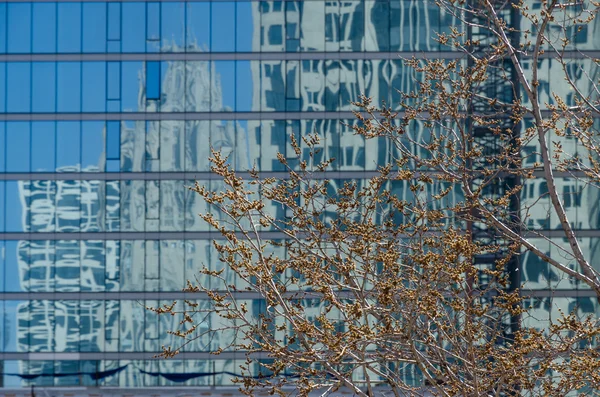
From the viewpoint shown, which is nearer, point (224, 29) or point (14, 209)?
point (224, 29)

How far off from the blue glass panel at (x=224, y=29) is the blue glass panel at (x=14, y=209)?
26.4 ft

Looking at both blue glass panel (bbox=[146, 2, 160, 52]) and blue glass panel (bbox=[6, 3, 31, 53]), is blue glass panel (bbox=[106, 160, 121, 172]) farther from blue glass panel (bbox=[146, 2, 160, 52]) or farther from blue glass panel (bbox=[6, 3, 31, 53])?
blue glass panel (bbox=[6, 3, 31, 53])

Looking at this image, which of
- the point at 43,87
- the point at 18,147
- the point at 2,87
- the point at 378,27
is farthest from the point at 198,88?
the point at 2,87

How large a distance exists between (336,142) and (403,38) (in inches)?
157

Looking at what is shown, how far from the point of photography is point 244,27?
39000mm

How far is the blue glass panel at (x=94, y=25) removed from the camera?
129 feet

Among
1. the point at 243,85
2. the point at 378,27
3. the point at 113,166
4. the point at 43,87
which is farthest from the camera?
the point at 43,87

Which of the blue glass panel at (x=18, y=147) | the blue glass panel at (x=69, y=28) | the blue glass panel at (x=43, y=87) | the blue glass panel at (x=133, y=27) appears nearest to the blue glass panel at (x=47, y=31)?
the blue glass panel at (x=69, y=28)

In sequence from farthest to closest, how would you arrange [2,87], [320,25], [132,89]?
1. [2,87]
2. [132,89]
3. [320,25]

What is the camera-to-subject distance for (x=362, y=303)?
40.4 feet

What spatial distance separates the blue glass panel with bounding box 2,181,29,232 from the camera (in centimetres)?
3944

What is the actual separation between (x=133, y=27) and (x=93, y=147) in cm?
416

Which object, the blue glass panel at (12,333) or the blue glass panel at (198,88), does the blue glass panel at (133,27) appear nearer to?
the blue glass panel at (198,88)

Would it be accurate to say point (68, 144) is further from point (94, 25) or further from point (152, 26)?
point (152, 26)
